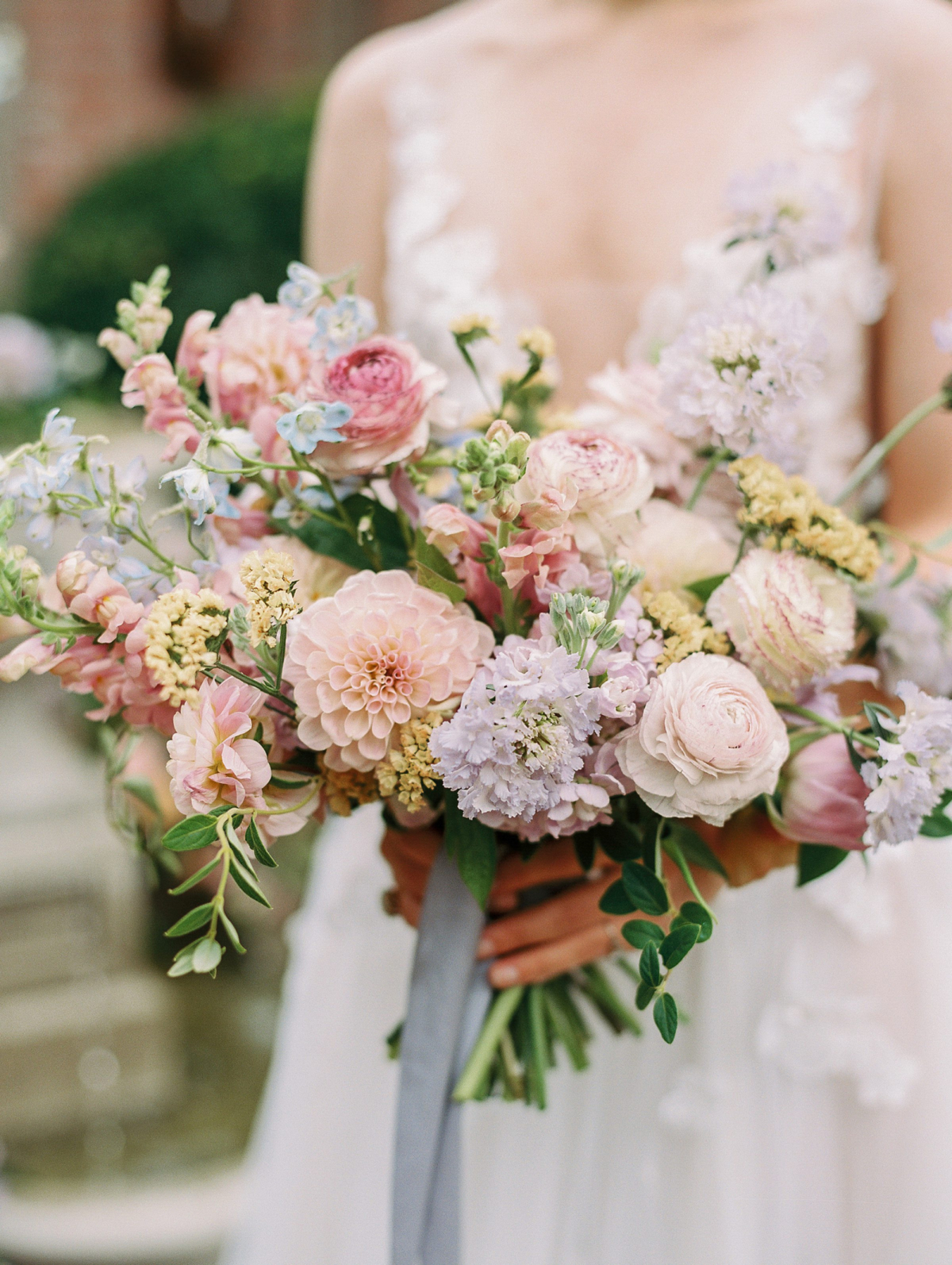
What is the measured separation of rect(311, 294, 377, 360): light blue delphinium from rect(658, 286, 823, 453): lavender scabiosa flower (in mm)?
182

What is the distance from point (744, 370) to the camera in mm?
671

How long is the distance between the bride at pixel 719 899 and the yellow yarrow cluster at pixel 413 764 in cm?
23

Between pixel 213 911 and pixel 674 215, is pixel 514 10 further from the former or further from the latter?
pixel 213 911

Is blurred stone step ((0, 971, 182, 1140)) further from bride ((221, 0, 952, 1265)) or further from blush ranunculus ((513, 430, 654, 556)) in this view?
blush ranunculus ((513, 430, 654, 556))

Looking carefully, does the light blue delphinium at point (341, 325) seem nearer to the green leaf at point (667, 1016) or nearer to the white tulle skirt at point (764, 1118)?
the green leaf at point (667, 1016)

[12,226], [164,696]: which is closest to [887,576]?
[164,696]

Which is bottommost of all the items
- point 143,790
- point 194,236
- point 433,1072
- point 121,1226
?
point 121,1226

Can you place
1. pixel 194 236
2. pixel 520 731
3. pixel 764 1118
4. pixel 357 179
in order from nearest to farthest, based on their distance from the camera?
pixel 520 731 → pixel 764 1118 → pixel 357 179 → pixel 194 236

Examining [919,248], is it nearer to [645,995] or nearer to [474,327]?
[474,327]

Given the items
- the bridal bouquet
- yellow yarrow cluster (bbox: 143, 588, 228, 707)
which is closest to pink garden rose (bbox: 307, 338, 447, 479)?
the bridal bouquet

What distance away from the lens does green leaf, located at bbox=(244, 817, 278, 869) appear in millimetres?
589

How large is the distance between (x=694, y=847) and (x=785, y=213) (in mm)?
441

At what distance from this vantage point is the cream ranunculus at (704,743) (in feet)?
1.92

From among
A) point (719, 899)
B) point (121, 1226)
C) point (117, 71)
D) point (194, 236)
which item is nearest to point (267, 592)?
point (719, 899)
